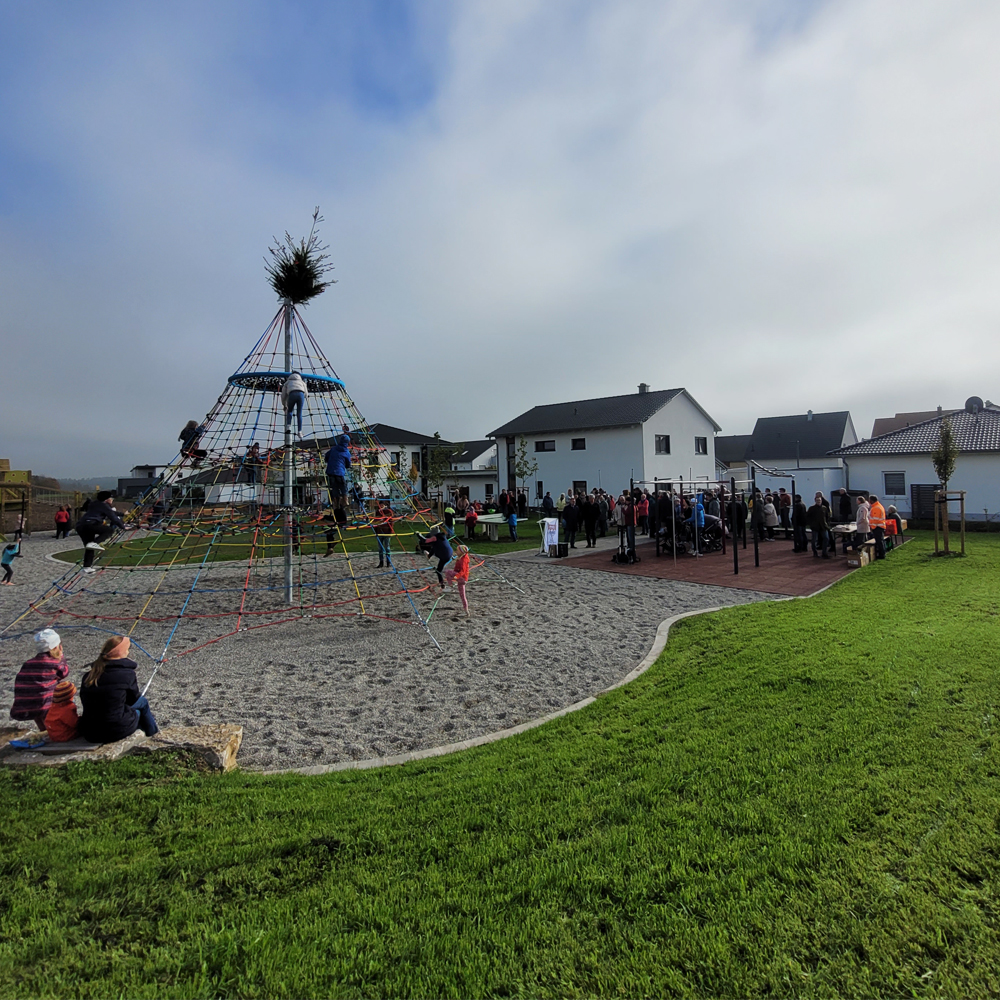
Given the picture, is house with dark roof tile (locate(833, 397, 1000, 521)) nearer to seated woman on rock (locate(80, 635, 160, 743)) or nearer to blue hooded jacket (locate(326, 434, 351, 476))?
blue hooded jacket (locate(326, 434, 351, 476))

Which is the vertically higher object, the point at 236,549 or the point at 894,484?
the point at 894,484

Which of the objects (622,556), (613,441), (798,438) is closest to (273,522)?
(622,556)

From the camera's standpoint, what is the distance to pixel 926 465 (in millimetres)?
27562

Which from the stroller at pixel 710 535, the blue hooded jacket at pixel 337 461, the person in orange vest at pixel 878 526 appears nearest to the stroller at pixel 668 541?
the stroller at pixel 710 535

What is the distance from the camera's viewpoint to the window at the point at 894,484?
93.4 feet

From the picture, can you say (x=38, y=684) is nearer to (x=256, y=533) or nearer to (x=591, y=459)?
(x=256, y=533)

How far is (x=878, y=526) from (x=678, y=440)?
75.8ft

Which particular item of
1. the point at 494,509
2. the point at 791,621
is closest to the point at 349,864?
the point at 791,621

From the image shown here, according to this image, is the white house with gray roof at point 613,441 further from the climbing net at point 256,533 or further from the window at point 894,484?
the climbing net at point 256,533

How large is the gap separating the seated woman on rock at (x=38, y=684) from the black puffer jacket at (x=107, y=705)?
0.54 meters

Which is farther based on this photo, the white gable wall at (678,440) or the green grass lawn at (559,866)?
the white gable wall at (678,440)

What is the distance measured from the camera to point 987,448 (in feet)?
84.7

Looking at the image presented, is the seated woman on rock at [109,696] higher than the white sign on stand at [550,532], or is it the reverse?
the white sign on stand at [550,532]

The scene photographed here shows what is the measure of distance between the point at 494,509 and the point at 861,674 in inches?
982
